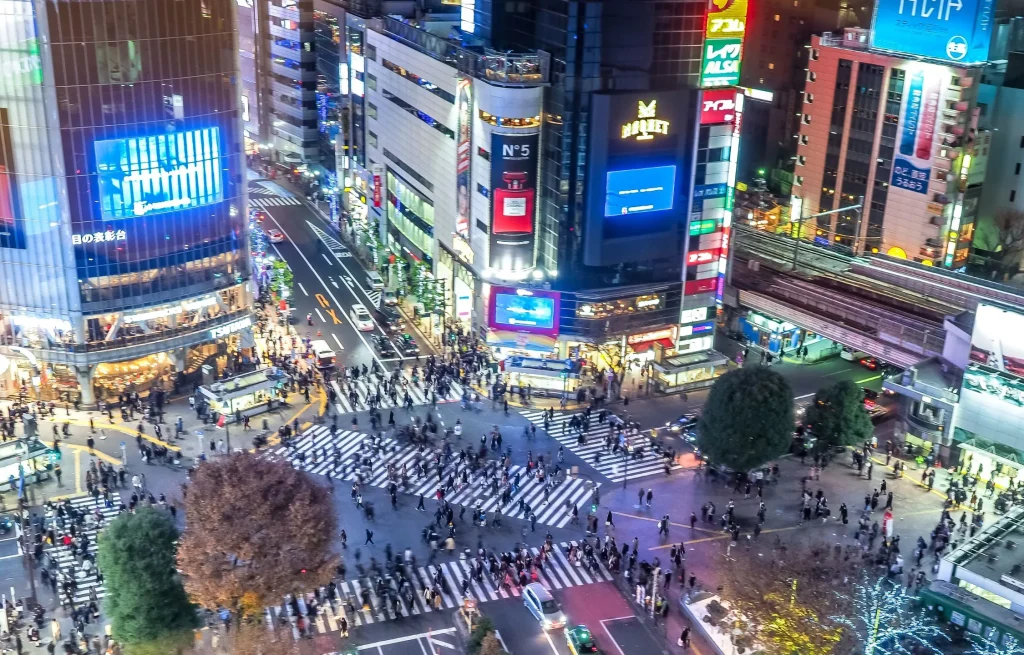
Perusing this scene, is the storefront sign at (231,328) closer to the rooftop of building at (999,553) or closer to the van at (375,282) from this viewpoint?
the van at (375,282)

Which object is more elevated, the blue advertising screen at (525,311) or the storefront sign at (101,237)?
the storefront sign at (101,237)

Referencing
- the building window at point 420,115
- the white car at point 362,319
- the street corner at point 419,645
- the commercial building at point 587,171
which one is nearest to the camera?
the street corner at point 419,645

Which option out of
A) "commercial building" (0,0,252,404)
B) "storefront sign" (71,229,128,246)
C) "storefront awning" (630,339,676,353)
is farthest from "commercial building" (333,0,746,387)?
"storefront sign" (71,229,128,246)

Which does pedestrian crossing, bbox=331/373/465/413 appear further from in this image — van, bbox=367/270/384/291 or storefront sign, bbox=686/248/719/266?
storefront sign, bbox=686/248/719/266

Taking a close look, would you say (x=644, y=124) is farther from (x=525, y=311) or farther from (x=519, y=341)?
(x=519, y=341)

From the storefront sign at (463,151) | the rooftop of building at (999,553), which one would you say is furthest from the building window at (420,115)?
the rooftop of building at (999,553)

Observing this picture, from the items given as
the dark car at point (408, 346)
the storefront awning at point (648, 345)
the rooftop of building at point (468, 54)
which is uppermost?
the rooftop of building at point (468, 54)

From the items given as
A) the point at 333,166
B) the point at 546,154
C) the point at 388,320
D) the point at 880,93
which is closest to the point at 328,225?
the point at 333,166
